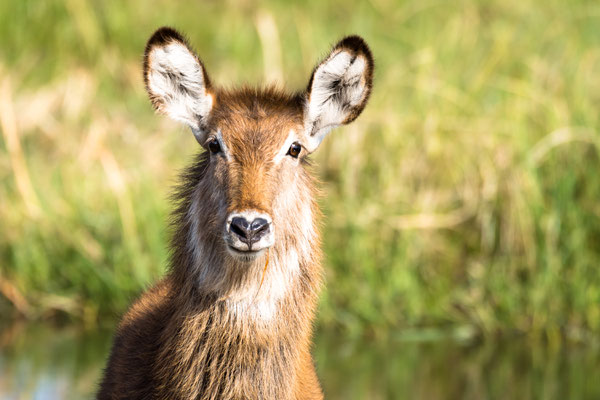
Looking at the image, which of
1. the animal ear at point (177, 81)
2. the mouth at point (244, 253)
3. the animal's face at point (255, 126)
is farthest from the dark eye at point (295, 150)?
the mouth at point (244, 253)

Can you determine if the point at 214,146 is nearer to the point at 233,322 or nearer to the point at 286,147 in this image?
the point at 286,147

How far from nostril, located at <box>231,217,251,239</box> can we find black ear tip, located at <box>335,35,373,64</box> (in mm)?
1058

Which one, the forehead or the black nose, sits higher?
the forehead

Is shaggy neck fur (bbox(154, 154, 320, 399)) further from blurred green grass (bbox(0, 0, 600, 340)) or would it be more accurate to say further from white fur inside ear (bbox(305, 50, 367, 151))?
blurred green grass (bbox(0, 0, 600, 340))

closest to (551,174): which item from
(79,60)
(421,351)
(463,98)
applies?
(463,98)

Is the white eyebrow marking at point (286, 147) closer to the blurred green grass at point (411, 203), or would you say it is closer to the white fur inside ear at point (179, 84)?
the white fur inside ear at point (179, 84)

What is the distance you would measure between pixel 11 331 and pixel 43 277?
513 mm

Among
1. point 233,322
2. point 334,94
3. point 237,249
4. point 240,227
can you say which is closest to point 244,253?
point 237,249

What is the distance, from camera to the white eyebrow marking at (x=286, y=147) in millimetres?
4789

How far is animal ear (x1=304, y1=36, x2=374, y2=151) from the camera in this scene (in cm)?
498

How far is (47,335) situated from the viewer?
26.1ft

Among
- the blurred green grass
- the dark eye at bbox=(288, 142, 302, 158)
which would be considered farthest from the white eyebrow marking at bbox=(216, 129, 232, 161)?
the blurred green grass

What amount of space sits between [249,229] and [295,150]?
2.32ft

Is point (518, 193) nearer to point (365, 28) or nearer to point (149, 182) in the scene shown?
point (149, 182)
